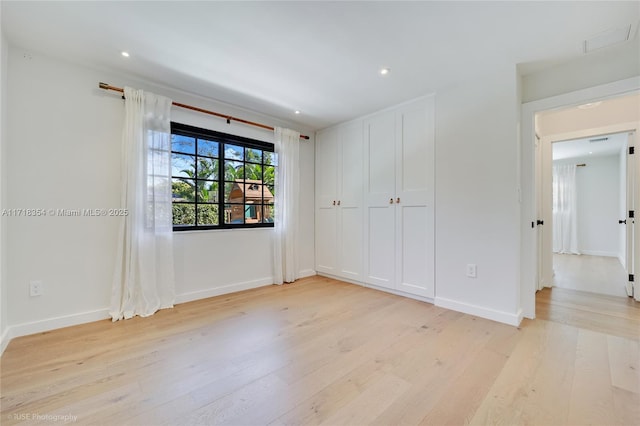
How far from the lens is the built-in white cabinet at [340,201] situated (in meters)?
3.73

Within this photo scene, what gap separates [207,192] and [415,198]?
2.45 metres

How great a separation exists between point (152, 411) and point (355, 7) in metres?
2.56

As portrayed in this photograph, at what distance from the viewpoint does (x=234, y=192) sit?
346cm

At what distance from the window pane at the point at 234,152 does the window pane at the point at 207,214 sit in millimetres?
660

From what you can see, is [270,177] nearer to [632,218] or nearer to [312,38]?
[312,38]

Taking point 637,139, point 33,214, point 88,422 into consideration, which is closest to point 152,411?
point 88,422

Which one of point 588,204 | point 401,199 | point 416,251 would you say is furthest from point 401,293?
point 588,204

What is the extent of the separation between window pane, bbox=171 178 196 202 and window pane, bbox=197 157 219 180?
5.5 inches

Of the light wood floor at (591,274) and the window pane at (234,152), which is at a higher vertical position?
the window pane at (234,152)

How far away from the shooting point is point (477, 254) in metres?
2.61

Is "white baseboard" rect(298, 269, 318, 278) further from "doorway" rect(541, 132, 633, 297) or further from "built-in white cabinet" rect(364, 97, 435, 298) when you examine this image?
"doorway" rect(541, 132, 633, 297)

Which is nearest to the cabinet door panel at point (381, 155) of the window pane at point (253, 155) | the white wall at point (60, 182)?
the window pane at point (253, 155)

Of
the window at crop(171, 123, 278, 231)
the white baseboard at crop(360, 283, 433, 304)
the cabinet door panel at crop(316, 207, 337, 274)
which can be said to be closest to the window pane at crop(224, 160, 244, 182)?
the window at crop(171, 123, 278, 231)

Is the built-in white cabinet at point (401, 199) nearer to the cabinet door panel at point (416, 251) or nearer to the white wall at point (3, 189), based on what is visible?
the cabinet door panel at point (416, 251)
